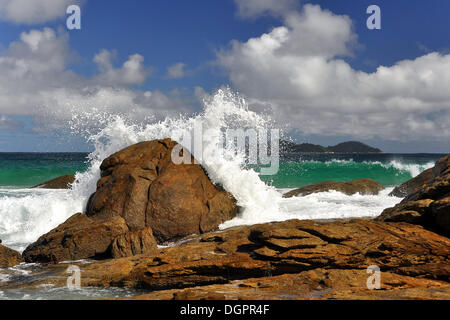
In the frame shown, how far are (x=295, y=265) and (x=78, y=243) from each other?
4.56 metres

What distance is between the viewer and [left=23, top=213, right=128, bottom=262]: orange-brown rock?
25.0ft

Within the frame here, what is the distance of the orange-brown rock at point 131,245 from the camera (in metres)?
7.28

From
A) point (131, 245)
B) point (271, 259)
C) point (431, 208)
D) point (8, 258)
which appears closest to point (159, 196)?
point (131, 245)

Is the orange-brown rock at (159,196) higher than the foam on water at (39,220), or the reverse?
the orange-brown rock at (159,196)

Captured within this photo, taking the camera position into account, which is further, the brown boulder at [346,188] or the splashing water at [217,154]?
the brown boulder at [346,188]

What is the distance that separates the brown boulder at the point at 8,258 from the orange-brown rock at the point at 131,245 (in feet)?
6.62

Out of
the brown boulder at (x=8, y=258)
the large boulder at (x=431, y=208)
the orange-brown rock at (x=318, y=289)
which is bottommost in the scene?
the brown boulder at (x=8, y=258)

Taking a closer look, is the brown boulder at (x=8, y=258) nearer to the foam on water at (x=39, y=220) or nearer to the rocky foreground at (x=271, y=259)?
the rocky foreground at (x=271, y=259)

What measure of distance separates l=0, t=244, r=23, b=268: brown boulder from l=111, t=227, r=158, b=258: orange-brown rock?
2019 mm

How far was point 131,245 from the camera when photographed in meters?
7.34

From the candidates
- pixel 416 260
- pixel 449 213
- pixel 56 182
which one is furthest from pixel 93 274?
pixel 56 182

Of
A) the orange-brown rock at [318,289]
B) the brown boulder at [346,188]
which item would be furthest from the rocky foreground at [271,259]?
the brown boulder at [346,188]
